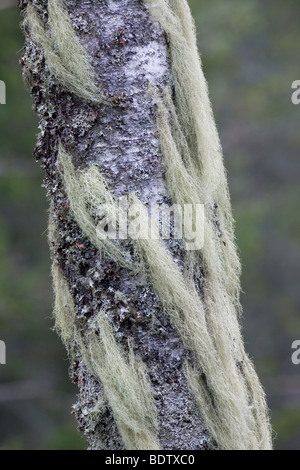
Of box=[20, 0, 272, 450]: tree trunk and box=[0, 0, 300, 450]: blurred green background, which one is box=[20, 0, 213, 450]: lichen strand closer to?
box=[20, 0, 272, 450]: tree trunk

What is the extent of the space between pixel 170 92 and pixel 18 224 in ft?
22.0

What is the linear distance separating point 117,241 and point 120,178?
0.45ft

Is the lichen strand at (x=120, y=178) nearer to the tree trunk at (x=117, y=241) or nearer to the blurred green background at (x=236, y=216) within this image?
the tree trunk at (x=117, y=241)

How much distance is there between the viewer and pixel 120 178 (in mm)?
1372

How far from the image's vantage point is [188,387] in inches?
52.4

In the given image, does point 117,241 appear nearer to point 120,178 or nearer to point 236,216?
point 120,178

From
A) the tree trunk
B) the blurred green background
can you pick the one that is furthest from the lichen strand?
the blurred green background

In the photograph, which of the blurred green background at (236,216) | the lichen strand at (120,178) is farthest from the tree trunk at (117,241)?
the blurred green background at (236,216)

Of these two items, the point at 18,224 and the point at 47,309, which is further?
the point at 18,224

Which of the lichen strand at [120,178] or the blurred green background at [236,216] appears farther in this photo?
the blurred green background at [236,216]

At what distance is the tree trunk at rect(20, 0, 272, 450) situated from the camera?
1.32 m

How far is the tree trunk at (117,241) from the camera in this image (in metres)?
1.32

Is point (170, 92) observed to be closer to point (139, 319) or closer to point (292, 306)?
point (139, 319)
